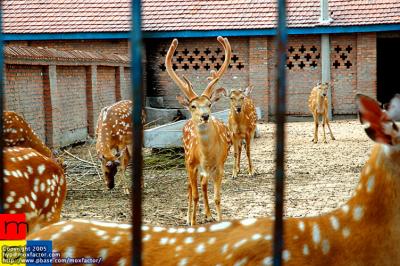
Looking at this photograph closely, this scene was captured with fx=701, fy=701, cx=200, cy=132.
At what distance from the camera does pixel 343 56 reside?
2252 cm

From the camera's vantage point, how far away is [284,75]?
2062 millimetres

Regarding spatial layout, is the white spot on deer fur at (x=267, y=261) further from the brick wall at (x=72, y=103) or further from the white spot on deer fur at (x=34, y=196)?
the brick wall at (x=72, y=103)

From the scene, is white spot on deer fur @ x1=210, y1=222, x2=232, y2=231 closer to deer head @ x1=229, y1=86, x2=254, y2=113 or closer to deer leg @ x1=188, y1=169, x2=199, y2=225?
deer leg @ x1=188, y1=169, x2=199, y2=225

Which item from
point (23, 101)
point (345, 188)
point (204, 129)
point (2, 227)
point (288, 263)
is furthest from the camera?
point (23, 101)

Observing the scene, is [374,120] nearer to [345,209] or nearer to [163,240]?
[345,209]

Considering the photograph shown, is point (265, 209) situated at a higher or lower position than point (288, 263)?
lower

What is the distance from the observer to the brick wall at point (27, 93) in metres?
13.7

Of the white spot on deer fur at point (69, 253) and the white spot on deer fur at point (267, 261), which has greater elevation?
the white spot on deer fur at point (69, 253)

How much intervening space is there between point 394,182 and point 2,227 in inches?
79.7

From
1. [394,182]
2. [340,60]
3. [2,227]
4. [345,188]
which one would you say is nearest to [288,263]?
[394,182]

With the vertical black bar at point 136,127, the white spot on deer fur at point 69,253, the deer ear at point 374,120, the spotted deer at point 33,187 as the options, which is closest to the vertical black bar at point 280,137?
the vertical black bar at point 136,127

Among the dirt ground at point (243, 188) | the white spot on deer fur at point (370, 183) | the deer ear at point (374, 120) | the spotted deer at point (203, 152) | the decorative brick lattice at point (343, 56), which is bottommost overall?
the dirt ground at point (243, 188)

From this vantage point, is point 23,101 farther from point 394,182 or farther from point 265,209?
point 394,182

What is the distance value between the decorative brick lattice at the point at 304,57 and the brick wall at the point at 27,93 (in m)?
9.89
